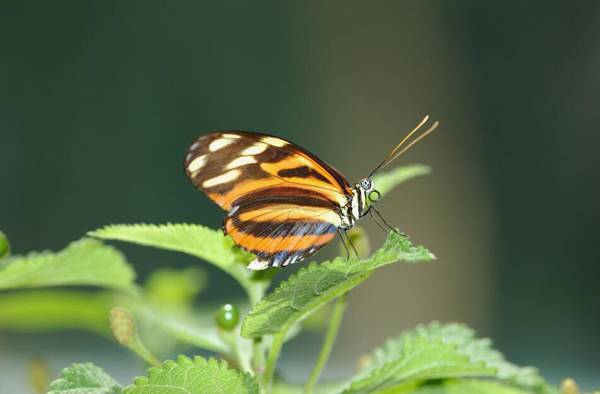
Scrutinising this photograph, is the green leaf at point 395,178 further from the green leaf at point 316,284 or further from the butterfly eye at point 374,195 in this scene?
the green leaf at point 316,284

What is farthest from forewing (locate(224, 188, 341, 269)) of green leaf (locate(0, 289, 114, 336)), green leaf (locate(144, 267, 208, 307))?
green leaf (locate(144, 267, 208, 307))

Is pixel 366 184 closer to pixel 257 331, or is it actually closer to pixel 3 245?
pixel 257 331

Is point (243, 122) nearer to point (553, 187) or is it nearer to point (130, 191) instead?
point (130, 191)

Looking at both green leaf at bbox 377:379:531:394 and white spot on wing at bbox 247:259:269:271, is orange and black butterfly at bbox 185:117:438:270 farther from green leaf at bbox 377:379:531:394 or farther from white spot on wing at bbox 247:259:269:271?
green leaf at bbox 377:379:531:394

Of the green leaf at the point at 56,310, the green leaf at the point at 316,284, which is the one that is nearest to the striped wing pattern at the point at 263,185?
the green leaf at the point at 316,284

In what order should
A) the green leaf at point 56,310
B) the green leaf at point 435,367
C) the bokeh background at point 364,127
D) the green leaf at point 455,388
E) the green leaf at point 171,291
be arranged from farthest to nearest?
the bokeh background at point 364,127
the green leaf at point 171,291
the green leaf at point 56,310
the green leaf at point 455,388
the green leaf at point 435,367
